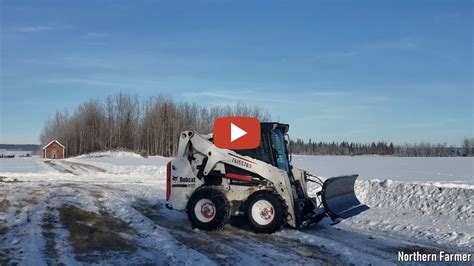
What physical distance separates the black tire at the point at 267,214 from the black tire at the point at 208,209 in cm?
53

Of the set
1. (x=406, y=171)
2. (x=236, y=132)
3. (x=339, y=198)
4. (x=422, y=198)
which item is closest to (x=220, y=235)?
(x=236, y=132)

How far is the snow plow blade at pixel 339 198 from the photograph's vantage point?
10.9 meters

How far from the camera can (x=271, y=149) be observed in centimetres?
1082

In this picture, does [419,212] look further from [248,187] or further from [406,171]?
[406,171]

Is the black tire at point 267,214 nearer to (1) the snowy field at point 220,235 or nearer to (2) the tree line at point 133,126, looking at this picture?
(1) the snowy field at point 220,235

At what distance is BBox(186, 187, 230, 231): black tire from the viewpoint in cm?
1040

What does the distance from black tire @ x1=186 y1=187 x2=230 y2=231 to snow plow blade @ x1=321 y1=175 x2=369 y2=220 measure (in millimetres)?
2189

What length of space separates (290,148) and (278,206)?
6.38ft

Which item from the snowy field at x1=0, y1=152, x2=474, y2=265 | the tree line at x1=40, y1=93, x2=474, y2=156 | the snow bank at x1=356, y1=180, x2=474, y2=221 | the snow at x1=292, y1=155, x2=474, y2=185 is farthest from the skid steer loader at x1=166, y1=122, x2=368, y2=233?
the tree line at x1=40, y1=93, x2=474, y2=156

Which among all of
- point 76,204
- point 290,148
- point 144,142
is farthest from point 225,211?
point 144,142

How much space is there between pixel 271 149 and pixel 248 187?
0.98 meters

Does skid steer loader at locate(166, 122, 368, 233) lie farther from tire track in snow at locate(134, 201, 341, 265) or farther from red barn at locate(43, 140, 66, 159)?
red barn at locate(43, 140, 66, 159)

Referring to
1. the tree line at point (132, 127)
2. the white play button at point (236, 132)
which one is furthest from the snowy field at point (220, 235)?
the tree line at point (132, 127)

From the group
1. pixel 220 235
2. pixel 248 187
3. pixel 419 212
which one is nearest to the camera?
pixel 220 235
